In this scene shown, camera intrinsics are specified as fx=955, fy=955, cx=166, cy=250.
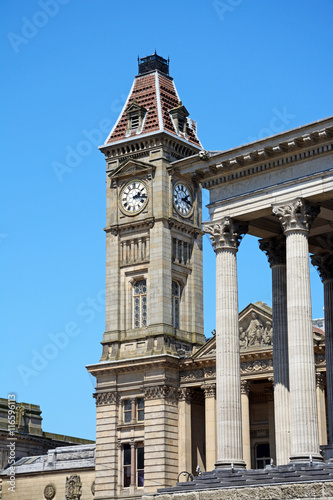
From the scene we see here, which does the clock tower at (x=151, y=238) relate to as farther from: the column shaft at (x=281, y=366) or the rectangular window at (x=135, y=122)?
the column shaft at (x=281, y=366)

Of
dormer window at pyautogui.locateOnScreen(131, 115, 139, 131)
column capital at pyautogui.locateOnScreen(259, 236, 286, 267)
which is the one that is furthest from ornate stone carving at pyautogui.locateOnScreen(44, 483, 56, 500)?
column capital at pyautogui.locateOnScreen(259, 236, 286, 267)

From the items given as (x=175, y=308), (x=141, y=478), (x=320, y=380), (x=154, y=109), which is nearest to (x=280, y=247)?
(x=320, y=380)

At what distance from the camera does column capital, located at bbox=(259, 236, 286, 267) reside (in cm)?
4222

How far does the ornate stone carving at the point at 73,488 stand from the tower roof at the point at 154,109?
2672 centimetres

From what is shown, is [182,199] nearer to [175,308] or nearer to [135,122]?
[135,122]

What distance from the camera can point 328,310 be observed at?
Answer: 4244 centimetres

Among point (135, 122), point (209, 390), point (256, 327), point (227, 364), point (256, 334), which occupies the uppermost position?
point (135, 122)

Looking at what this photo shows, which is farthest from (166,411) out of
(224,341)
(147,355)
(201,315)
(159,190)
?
(224,341)

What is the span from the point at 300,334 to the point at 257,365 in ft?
96.3

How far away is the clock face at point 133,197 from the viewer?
7238 centimetres

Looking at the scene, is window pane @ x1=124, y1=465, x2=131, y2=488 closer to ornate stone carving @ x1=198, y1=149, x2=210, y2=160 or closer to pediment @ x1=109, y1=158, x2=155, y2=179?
pediment @ x1=109, y1=158, x2=155, y2=179

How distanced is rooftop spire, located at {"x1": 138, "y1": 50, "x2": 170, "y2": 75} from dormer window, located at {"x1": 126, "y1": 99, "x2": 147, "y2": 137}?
5.46m

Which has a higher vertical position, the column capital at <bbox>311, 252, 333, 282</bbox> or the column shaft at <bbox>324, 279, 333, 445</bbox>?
the column capital at <bbox>311, 252, 333, 282</bbox>

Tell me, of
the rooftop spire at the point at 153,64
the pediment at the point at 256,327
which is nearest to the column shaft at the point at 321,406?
the pediment at the point at 256,327
